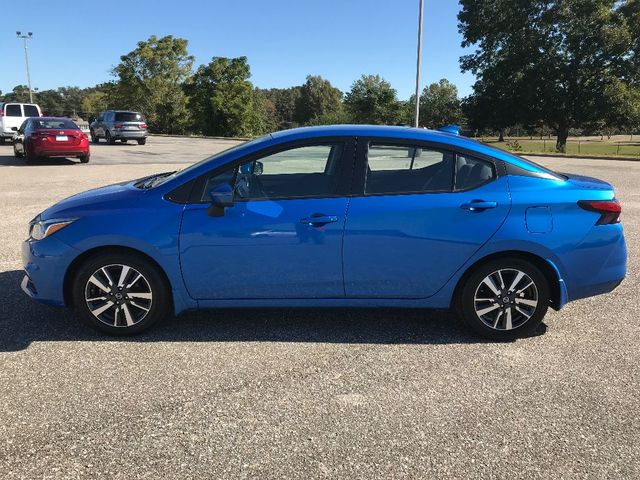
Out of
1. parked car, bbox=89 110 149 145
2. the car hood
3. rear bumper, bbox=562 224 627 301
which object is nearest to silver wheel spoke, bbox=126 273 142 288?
the car hood

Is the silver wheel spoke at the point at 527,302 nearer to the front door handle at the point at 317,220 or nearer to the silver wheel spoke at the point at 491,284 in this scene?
the silver wheel spoke at the point at 491,284

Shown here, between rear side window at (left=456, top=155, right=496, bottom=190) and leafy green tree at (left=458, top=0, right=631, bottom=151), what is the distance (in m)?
45.0

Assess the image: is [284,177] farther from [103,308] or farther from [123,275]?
[103,308]

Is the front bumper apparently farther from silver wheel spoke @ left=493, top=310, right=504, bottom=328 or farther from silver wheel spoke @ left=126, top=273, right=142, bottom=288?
silver wheel spoke @ left=493, top=310, right=504, bottom=328

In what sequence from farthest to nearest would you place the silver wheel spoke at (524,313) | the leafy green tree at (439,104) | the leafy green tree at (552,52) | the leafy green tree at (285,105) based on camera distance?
the leafy green tree at (285,105) < the leafy green tree at (439,104) < the leafy green tree at (552,52) < the silver wheel spoke at (524,313)

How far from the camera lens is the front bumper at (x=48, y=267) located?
→ 12.1 ft

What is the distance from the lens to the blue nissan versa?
11.9ft

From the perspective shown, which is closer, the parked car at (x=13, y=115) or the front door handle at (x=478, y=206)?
the front door handle at (x=478, y=206)

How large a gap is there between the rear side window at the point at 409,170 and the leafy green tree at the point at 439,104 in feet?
226

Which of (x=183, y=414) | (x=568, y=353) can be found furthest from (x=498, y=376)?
(x=183, y=414)

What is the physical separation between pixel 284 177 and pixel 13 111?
82.0 ft

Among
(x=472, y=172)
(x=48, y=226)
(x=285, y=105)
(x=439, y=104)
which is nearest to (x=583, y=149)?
(x=472, y=172)

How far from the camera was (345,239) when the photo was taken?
143 inches

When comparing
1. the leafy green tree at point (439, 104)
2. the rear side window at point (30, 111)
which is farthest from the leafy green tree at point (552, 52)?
the rear side window at point (30, 111)
